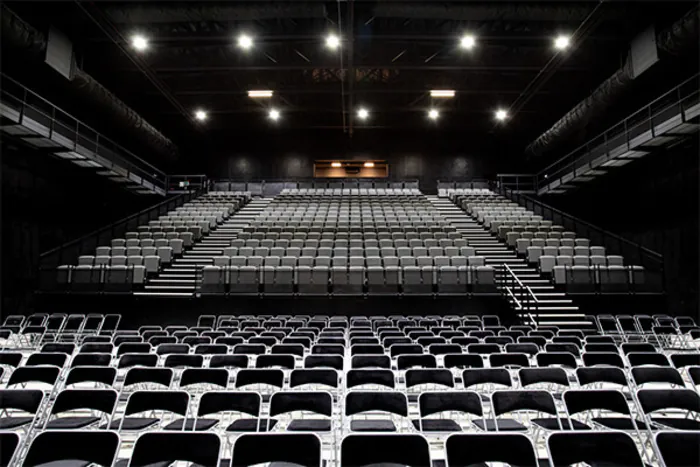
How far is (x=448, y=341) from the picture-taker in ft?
20.5

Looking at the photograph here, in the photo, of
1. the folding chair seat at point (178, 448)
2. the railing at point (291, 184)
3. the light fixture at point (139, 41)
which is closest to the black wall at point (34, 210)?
the light fixture at point (139, 41)

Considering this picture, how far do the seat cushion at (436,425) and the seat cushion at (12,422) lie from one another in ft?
10.5

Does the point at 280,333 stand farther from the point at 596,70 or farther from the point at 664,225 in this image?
the point at 596,70

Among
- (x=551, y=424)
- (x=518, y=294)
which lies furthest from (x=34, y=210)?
(x=551, y=424)

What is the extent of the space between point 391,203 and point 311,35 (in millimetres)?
8081

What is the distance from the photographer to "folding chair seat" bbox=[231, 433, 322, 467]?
8.45 ft

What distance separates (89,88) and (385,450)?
50.1 ft

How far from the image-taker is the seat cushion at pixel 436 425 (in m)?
3.74

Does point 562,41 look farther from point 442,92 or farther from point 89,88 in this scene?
point 89,88

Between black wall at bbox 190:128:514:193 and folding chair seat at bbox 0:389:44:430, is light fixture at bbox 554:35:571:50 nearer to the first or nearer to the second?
black wall at bbox 190:128:514:193

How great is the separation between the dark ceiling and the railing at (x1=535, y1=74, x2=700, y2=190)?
6.97ft

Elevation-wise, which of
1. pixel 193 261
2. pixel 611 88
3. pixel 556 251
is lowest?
pixel 193 261

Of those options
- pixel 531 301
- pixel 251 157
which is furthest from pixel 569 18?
pixel 251 157

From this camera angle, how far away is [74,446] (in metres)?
2.60
